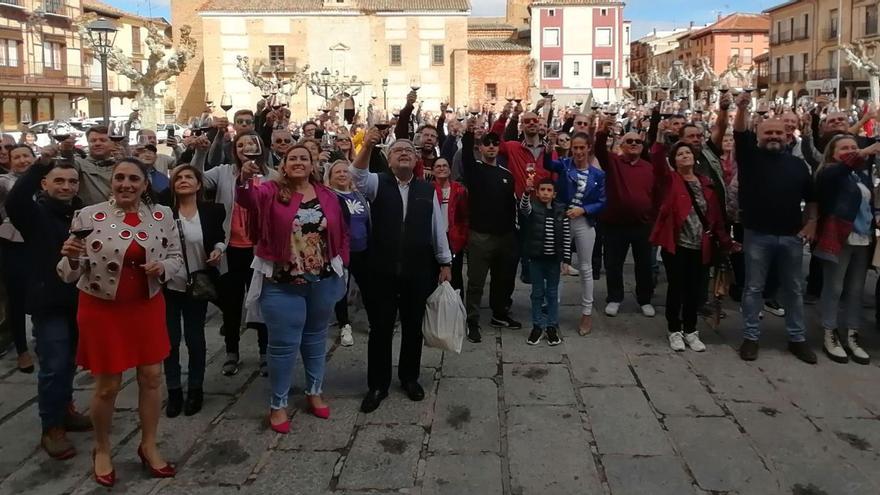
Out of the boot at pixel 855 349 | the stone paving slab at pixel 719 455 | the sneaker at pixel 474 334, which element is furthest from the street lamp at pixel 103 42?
the boot at pixel 855 349

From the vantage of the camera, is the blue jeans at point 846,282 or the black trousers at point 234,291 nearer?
the black trousers at point 234,291

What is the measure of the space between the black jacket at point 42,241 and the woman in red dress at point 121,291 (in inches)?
19.6

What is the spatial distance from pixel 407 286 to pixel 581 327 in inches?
81.2

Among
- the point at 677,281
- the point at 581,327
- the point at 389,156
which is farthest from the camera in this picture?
the point at 581,327

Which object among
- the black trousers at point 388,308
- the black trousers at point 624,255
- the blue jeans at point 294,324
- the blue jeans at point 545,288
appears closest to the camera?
the blue jeans at point 294,324

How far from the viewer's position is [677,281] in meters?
5.59

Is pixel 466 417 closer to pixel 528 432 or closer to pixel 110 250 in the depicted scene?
pixel 528 432

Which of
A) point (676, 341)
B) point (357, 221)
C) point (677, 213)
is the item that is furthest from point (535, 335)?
point (357, 221)

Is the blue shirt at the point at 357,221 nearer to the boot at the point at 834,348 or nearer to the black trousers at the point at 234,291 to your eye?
the black trousers at the point at 234,291

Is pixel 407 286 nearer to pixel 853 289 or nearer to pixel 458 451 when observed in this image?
pixel 458 451

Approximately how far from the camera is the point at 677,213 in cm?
547

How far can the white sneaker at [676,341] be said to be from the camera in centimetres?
547

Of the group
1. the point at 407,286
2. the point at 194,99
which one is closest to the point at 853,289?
the point at 407,286

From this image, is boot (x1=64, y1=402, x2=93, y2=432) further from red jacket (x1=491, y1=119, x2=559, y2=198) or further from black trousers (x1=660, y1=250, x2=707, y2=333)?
black trousers (x1=660, y1=250, x2=707, y2=333)
